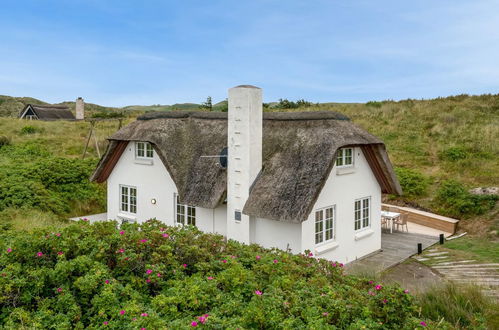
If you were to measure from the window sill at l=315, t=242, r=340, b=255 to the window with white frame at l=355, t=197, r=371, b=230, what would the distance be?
1.54m

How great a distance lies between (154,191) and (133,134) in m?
2.14

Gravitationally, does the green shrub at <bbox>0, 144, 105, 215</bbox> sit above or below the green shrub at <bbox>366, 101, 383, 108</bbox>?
below

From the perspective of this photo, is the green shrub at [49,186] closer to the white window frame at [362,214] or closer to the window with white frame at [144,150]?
the window with white frame at [144,150]

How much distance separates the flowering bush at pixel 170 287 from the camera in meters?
4.29

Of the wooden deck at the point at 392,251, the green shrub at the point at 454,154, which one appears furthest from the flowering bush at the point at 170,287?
the green shrub at the point at 454,154

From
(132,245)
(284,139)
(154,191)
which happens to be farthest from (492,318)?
(154,191)

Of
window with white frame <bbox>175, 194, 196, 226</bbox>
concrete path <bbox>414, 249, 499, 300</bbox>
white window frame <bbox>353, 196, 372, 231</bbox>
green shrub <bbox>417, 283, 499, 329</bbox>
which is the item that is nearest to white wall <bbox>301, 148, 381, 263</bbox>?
white window frame <bbox>353, 196, 372, 231</bbox>

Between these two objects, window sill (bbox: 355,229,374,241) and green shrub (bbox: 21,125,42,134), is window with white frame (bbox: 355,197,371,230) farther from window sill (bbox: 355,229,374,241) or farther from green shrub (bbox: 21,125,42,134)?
green shrub (bbox: 21,125,42,134)

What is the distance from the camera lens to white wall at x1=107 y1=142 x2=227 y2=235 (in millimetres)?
12602

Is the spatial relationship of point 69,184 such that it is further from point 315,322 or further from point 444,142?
point 444,142

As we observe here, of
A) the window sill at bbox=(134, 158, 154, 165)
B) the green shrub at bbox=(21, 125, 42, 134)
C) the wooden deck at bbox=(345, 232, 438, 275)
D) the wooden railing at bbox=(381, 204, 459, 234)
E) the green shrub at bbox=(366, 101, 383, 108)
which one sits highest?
the green shrub at bbox=(366, 101, 383, 108)

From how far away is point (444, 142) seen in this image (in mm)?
25328

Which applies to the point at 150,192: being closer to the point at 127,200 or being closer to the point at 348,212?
the point at 127,200

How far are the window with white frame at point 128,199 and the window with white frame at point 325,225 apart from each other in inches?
279
